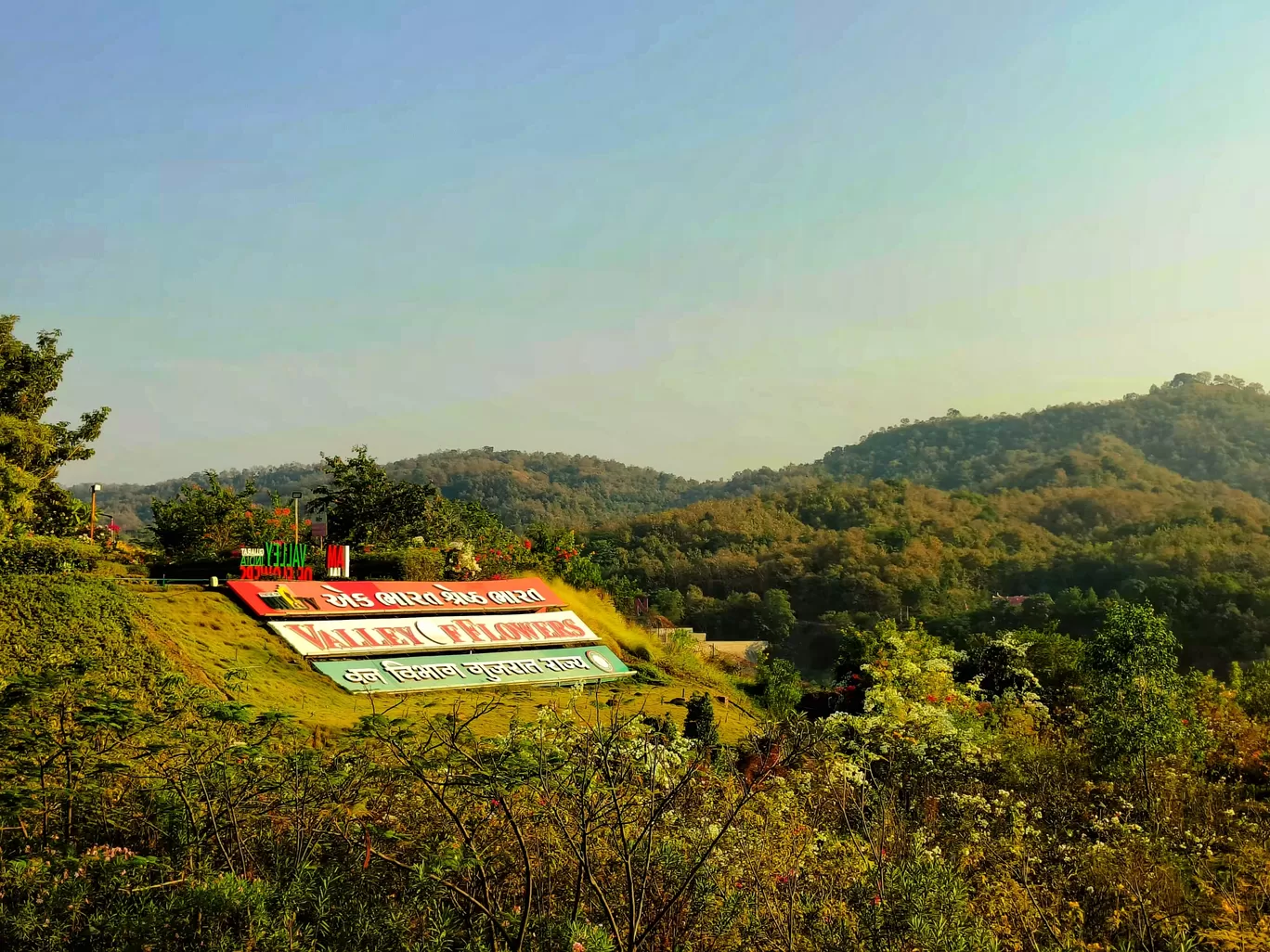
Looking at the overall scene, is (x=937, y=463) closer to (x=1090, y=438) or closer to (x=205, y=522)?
(x=1090, y=438)

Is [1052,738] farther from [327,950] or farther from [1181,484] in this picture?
[1181,484]

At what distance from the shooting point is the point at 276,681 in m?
17.2

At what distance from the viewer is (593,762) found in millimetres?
6965

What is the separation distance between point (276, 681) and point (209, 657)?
129 centimetres

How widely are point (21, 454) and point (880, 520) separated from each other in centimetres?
6770

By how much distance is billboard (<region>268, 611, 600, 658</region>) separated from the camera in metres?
19.6

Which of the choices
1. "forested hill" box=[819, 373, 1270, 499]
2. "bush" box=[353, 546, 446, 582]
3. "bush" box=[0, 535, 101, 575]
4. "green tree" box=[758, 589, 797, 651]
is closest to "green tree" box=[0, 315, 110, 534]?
"bush" box=[0, 535, 101, 575]

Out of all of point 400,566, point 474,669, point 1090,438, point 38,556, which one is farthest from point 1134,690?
point 1090,438

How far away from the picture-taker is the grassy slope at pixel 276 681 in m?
14.8

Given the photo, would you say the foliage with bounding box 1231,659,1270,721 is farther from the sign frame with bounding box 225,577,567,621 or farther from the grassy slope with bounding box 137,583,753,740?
the sign frame with bounding box 225,577,567,621

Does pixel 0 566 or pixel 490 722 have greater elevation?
pixel 0 566

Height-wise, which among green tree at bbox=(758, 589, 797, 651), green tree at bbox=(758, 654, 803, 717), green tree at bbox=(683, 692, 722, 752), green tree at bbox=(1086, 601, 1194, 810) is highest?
green tree at bbox=(1086, 601, 1194, 810)

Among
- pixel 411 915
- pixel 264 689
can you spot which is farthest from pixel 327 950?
pixel 264 689

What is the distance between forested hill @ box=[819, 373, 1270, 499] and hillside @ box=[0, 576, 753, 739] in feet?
324
